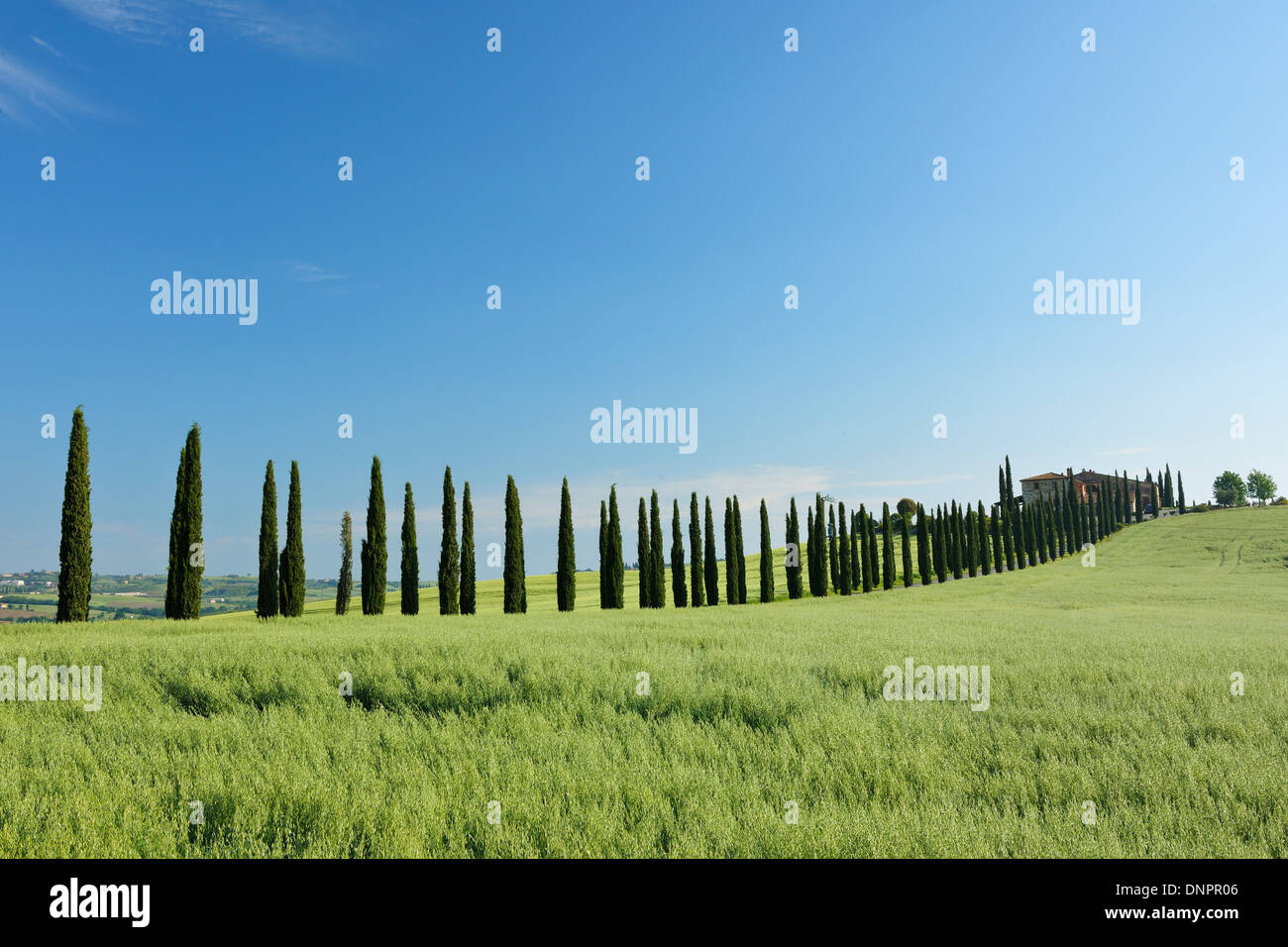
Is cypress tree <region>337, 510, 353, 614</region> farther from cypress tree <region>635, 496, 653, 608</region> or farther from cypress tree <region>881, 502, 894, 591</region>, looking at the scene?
cypress tree <region>881, 502, 894, 591</region>

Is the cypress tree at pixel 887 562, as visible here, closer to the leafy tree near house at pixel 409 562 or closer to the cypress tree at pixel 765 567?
the cypress tree at pixel 765 567

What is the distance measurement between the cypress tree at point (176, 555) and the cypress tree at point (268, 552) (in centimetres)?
478

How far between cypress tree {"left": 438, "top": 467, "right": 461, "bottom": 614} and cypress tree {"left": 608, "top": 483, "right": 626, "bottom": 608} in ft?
34.1

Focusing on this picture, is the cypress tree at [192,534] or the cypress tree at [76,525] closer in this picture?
the cypress tree at [76,525]

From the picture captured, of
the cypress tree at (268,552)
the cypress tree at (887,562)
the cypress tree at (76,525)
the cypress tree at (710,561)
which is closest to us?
the cypress tree at (76,525)

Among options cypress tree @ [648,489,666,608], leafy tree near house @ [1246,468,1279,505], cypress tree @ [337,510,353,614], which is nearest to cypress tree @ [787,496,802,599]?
cypress tree @ [648,489,666,608]

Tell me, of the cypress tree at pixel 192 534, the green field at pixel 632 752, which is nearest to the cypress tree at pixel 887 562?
the green field at pixel 632 752

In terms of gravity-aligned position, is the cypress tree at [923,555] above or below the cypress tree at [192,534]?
below

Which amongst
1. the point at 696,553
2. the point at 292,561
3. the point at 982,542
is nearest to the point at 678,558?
the point at 696,553

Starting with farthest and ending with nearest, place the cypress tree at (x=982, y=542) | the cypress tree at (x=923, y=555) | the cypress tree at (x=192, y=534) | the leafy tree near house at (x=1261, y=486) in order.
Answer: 1. the leafy tree near house at (x=1261, y=486)
2. the cypress tree at (x=982, y=542)
3. the cypress tree at (x=923, y=555)
4. the cypress tree at (x=192, y=534)

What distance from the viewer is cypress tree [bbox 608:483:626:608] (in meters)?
47.5

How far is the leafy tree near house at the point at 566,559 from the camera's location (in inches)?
1809
